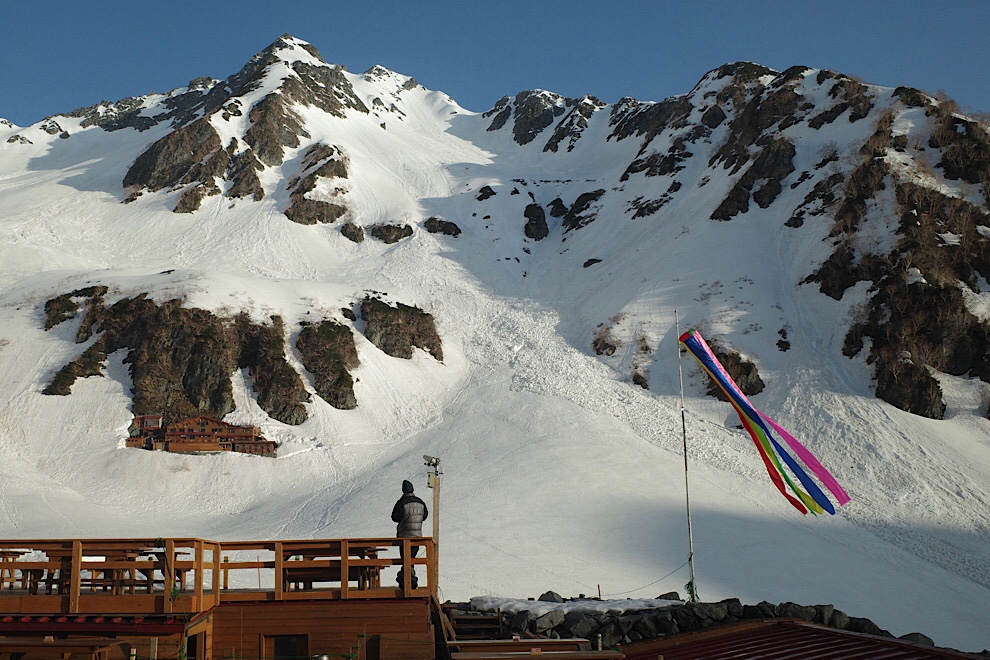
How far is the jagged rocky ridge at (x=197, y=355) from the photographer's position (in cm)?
3984

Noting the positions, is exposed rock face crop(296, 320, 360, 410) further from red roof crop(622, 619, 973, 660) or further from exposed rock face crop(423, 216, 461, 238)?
red roof crop(622, 619, 973, 660)

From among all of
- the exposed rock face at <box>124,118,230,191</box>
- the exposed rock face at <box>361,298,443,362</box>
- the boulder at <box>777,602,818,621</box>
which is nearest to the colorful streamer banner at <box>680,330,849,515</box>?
the boulder at <box>777,602,818,621</box>

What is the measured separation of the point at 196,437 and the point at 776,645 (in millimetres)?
30715

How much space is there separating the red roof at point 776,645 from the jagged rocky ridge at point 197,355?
2937 cm

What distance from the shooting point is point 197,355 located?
137ft

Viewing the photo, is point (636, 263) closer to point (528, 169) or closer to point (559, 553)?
point (559, 553)

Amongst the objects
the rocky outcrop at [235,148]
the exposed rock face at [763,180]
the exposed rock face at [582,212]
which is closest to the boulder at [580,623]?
the exposed rock face at [763,180]

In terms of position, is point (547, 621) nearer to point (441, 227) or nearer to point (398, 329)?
point (398, 329)

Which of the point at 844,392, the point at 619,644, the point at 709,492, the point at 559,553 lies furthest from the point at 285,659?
the point at 844,392

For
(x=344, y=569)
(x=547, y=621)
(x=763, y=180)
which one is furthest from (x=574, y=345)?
(x=344, y=569)

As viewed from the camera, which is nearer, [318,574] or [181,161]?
[318,574]

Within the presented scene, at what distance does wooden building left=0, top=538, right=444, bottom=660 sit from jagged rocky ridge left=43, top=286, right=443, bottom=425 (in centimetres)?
2952

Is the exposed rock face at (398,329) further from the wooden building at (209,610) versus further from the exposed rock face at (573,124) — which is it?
the exposed rock face at (573,124)

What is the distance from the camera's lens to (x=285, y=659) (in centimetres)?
1067
